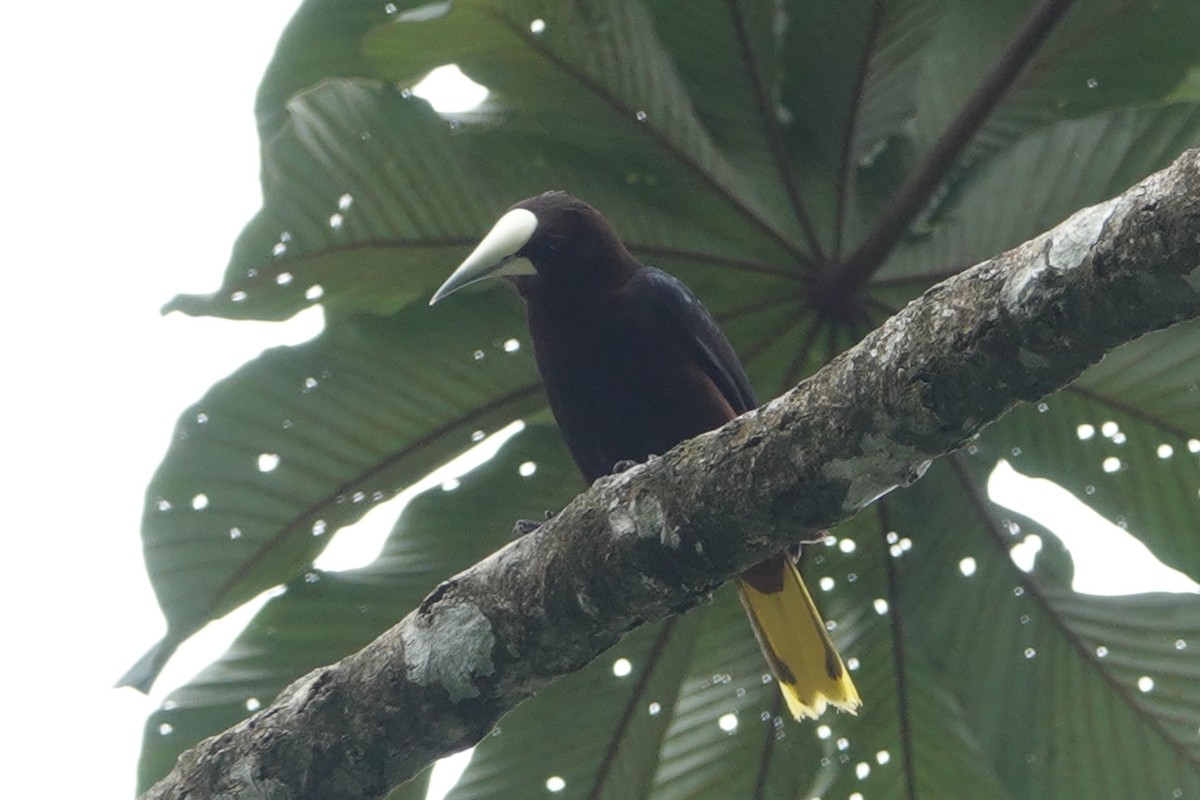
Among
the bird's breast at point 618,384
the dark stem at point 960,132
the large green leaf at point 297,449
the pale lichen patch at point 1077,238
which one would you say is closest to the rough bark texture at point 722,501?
the pale lichen patch at point 1077,238

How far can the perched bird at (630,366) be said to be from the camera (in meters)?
2.92

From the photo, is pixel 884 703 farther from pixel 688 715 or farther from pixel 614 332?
pixel 614 332

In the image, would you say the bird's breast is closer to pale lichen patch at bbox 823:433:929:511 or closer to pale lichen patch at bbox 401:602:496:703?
pale lichen patch at bbox 401:602:496:703

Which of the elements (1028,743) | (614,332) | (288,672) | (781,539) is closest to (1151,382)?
(1028,743)

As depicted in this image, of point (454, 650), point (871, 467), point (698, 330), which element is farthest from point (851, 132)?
point (454, 650)

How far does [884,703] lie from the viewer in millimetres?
3104

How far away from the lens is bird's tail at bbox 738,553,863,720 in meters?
2.97

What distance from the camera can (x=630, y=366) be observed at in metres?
2.97

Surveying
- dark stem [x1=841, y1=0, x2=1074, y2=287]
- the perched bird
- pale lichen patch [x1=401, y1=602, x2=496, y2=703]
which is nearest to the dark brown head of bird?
the perched bird

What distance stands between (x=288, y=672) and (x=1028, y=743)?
1.51m

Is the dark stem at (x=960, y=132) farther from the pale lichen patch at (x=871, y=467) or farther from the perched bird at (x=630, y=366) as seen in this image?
A: the pale lichen patch at (x=871, y=467)

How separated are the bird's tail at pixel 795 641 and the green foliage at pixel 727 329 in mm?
122

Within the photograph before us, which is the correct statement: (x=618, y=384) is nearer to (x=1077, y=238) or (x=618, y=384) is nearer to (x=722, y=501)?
(x=722, y=501)

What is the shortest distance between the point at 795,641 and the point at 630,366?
0.66 metres
